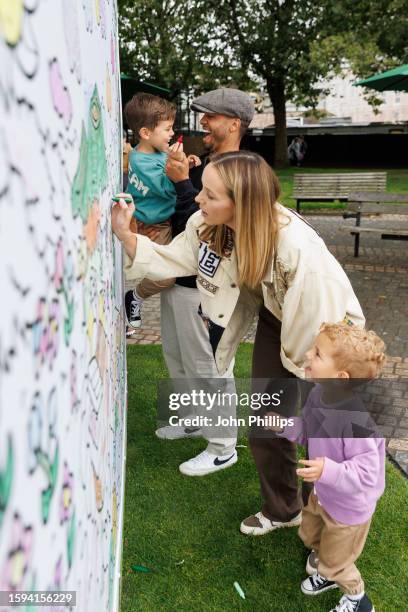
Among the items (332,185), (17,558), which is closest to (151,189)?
(17,558)

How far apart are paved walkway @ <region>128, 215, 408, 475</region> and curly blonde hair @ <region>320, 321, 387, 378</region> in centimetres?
171

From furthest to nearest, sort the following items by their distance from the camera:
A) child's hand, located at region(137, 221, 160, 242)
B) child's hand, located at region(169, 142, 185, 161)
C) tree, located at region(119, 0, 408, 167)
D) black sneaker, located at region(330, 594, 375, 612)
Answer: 1. tree, located at region(119, 0, 408, 167)
2. child's hand, located at region(137, 221, 160, 242)
3. child's hand, located at region(169, 142, 185, 161)
4. black sneaker, located at region(330, 594, 375, 612)

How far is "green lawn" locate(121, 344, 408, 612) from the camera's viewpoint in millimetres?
2502

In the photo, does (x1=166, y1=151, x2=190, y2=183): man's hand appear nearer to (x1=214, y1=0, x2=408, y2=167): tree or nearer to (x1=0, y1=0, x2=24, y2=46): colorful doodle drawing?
(x1=0, y1=0, x2=24, y2=46): colorful doodle drawing

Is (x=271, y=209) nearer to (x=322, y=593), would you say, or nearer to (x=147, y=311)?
(x=322, y=593)

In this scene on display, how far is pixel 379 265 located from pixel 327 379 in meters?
6.63

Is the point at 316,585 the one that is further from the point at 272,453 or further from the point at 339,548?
the point at 272,453

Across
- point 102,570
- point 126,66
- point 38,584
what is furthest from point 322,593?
point 126,66

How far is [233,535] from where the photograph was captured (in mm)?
2912

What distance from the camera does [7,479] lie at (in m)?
0.68

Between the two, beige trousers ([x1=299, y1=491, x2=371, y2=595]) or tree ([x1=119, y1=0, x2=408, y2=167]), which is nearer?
beige trousers ([x1=299, y1=491, x2=371, y2=595])

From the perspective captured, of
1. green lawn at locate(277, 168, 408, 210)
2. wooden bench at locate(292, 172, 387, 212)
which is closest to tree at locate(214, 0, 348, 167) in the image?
green lawn at locate(277, 168, 408, 210)

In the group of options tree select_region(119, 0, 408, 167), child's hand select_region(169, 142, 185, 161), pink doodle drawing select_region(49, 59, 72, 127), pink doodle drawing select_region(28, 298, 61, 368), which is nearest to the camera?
pink doodle drawing select_region(28, 298, 61, 368)

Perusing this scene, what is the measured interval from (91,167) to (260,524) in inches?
82.8
